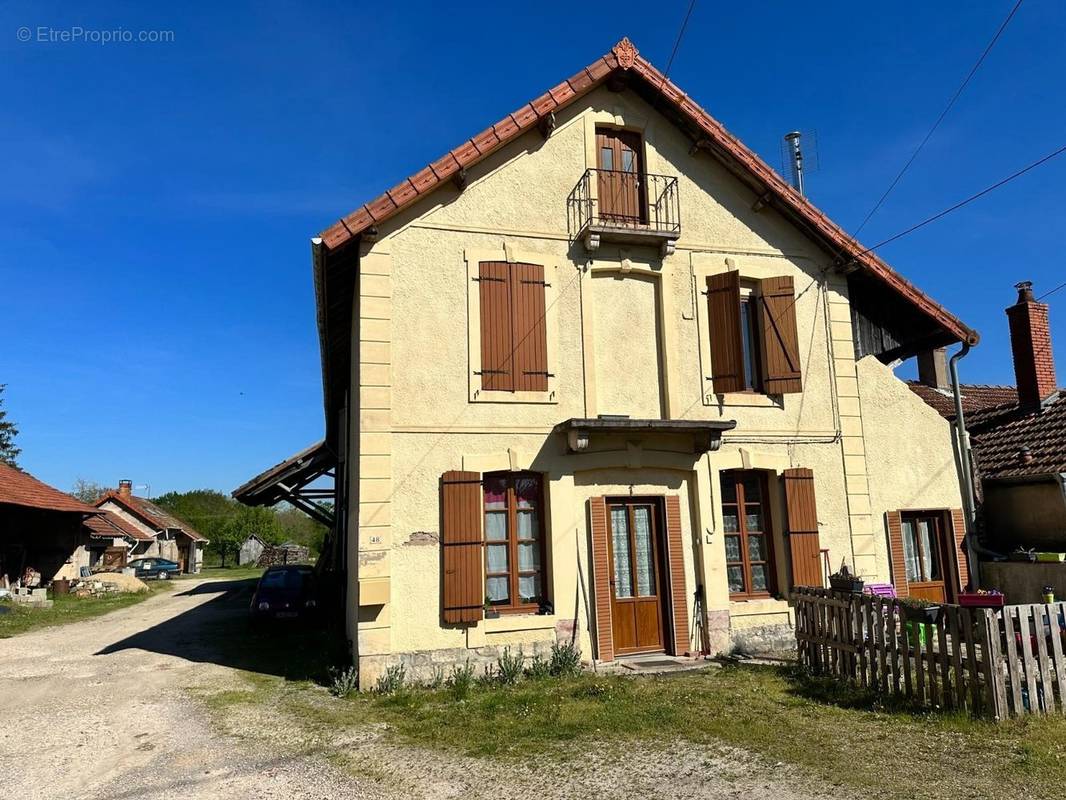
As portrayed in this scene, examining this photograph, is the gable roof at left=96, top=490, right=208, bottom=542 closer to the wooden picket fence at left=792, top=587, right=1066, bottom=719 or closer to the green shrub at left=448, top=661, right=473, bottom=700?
the green shrub at left=448, top=661, right=473, bottom=700

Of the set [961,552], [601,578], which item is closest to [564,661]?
A: [601,578]

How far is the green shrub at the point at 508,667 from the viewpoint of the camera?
28.5 feet

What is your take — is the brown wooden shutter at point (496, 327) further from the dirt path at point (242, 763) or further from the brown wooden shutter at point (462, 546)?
the dirt path at point (242, 763)

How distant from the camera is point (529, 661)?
9039 mm

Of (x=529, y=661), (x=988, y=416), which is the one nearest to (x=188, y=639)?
(x=529, y=661)

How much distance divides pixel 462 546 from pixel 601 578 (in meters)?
1.89

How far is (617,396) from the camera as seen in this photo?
10141 millimetres

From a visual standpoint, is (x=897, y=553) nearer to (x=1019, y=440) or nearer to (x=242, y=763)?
(x=1019, y=440)

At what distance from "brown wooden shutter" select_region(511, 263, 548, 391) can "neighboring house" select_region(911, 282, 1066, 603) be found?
7.27 m

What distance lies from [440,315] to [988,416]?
9944mm

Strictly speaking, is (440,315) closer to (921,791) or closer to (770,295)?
(770,295)

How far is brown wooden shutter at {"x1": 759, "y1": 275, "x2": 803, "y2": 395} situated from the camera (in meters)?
10.7

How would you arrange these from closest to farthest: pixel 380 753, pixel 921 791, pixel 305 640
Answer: pixel 921 791, pixel 380 753, pixel 305 640

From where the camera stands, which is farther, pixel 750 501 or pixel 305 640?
pixel 305 640
